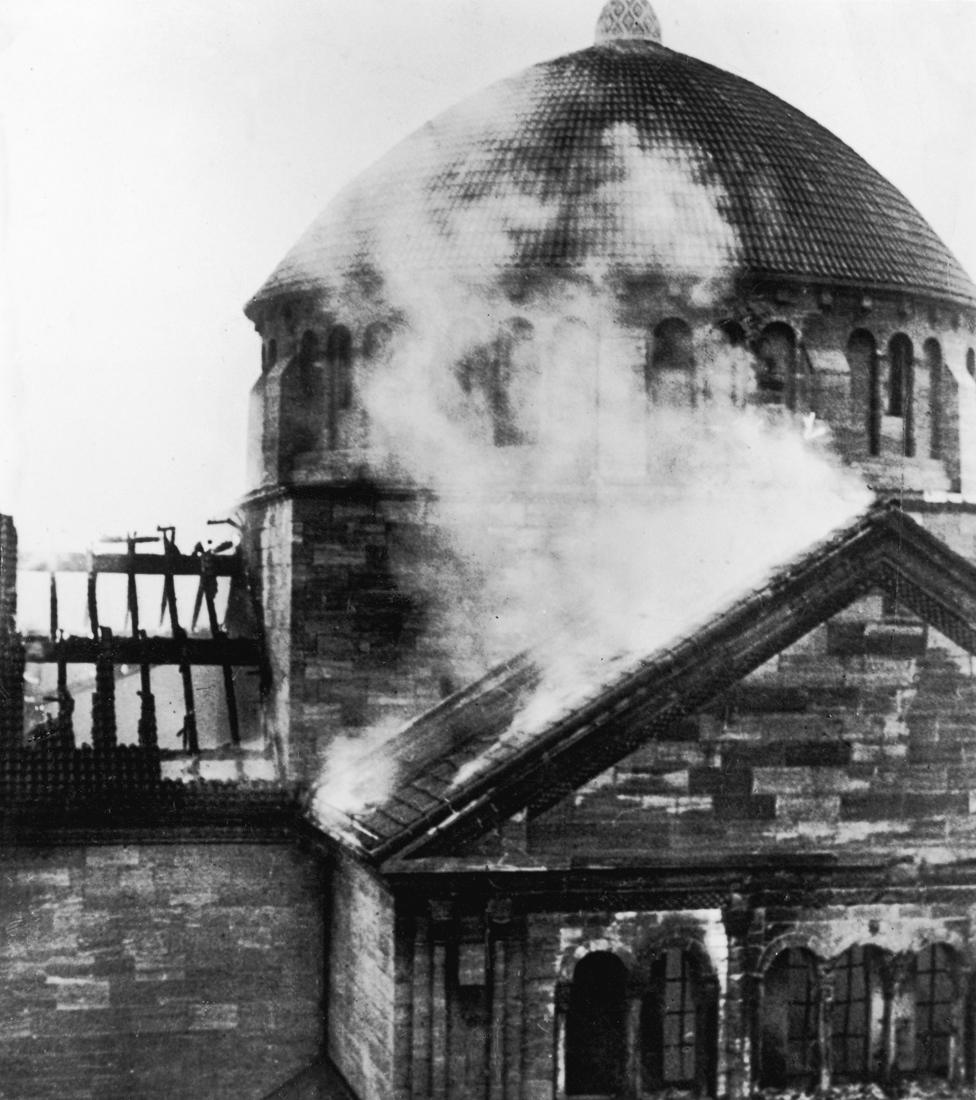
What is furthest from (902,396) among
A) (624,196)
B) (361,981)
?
(361,981)

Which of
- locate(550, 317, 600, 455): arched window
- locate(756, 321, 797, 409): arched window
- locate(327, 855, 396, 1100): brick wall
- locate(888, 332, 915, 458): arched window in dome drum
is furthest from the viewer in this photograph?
locate(888, 332, 915, 458): arched window in dome drum

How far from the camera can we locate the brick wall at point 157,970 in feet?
61.2

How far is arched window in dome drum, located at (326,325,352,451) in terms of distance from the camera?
2192cm

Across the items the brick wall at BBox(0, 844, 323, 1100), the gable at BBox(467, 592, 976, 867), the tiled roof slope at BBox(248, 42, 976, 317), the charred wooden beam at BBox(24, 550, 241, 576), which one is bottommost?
the brick wall at BBox(0, 844, 323, 1100)

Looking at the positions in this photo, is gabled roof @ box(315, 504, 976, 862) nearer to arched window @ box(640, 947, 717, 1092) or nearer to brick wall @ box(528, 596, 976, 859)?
brick wall @ box(528, 596, 976, 859)

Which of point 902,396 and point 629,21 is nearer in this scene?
point 902,396

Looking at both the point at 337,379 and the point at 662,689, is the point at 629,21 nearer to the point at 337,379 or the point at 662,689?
the point at 337,379

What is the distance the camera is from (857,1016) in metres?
17.0

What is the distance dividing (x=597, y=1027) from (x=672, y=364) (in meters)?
9.17

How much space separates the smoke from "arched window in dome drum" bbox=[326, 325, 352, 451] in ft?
1.60

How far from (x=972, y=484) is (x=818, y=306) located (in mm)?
3817

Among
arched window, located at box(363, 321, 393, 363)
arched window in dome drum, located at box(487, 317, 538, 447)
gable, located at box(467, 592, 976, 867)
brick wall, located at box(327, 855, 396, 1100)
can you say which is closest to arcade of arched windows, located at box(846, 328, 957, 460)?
arched window in dome drum, located at box(487, 317, 538, 447)

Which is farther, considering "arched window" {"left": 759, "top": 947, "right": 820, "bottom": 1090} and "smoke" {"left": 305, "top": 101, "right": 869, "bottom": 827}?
"smoke" {"left": 305, "top": 101, "right": 869, "bottom": 827}

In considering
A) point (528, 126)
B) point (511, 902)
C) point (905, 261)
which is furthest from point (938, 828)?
point (528, 126)
